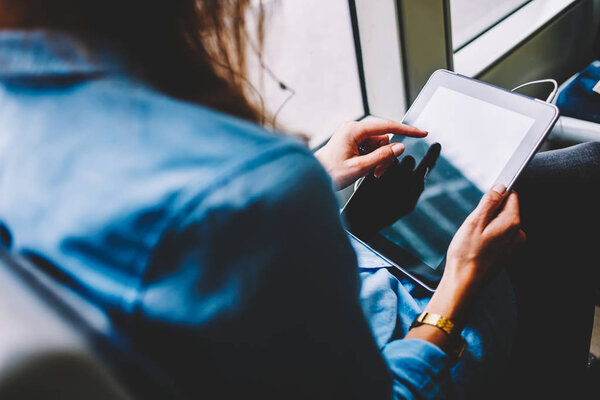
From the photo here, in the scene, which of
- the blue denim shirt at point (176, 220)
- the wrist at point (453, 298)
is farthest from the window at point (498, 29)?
the blue denim shirt at point (176, 220)

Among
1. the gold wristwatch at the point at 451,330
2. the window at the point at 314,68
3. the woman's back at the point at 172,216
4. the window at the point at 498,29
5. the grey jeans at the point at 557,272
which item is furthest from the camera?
the window at the point at 498,29

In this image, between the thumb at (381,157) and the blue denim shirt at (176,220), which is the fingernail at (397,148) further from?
the blue denim shirt at (176,220)

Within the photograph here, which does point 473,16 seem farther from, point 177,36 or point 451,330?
point 177,36

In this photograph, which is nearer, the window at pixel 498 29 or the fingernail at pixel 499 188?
the fingernail at pixel 499 188

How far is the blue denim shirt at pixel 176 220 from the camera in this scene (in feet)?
0.72

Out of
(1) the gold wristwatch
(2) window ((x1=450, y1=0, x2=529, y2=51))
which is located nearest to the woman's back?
(1) the gold wristwatch

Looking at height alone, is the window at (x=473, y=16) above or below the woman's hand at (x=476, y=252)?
above

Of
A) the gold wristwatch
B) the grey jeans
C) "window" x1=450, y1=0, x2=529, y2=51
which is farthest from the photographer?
"window" x1=450, y1=0, x2=529, y2=51

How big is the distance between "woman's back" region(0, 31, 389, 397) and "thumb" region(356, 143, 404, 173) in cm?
41

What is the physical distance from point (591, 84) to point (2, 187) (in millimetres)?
1342

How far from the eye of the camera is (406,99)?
1082 millimetres

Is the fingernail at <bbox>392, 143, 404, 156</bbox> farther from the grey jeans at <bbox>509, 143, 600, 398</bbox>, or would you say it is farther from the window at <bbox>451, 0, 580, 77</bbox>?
the window at <bbox>451, 0, 580, 77</bbox>

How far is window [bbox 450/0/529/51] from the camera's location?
1318 millimetres

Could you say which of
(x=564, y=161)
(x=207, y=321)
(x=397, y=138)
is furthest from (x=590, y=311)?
(x=207, y=321)
